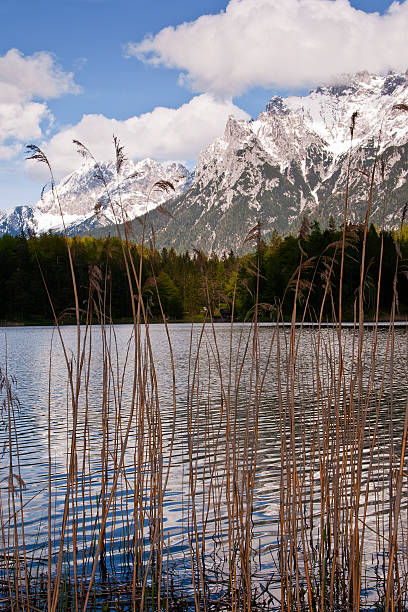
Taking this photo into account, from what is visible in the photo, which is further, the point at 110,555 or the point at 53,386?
the point at 53,386

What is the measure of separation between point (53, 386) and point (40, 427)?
270 inches

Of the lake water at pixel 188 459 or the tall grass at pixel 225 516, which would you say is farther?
the lake water at pixel 188 459

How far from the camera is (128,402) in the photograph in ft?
51.0

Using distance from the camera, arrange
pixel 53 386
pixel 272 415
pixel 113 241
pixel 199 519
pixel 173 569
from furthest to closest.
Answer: pixel 53 386 → pixel 272 415 → pixel 199 519 → pixel 173 569 → pixel 113 241

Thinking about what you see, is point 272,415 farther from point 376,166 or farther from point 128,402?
point 376,166

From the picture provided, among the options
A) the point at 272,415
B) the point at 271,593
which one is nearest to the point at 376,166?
the point at 271,593

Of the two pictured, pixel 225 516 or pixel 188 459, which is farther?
pixel 188 459

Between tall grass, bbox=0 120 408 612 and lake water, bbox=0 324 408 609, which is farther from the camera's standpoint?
lake water, bbox=0 324 408 609

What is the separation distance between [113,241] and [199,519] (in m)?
3.88

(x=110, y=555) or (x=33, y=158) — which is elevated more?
(x=33, y=158)

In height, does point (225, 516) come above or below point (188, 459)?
above

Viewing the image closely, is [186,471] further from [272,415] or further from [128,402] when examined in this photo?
[128,402]

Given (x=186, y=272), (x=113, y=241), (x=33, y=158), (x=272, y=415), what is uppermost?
(x=186, y=272)

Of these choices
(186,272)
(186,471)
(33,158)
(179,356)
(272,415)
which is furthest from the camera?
(186,272)
